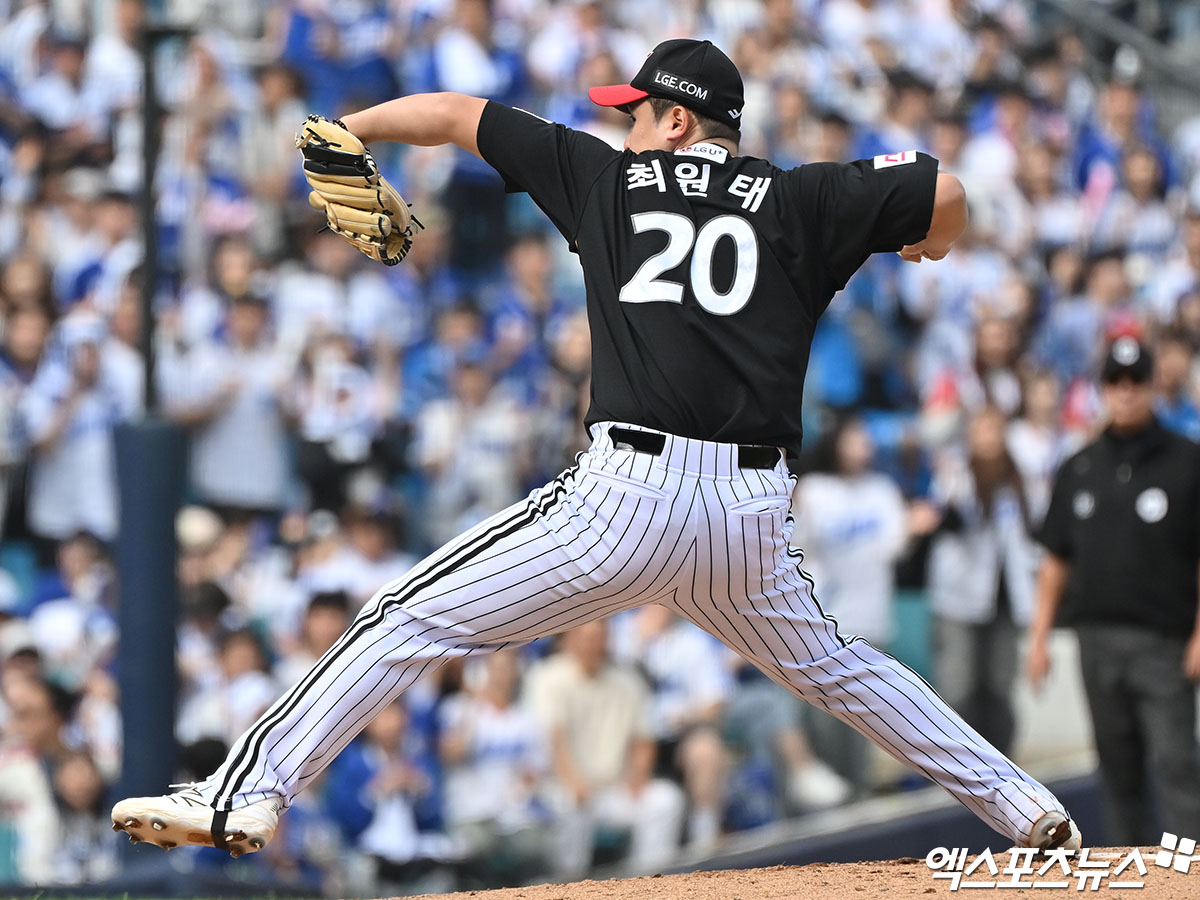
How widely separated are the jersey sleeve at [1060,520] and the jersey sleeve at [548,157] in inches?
130

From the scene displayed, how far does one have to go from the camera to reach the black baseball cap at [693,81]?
11.6 ft

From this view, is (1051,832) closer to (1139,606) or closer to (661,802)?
(1139,606)

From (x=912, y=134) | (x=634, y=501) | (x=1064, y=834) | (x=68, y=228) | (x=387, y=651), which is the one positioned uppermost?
(x=912, y=134)

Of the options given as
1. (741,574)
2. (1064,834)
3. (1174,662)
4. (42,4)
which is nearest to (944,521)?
(1174,662)

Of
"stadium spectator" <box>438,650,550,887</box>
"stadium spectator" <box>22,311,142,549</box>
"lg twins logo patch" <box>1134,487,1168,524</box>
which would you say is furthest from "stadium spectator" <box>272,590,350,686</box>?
"lg twins logo patch" <box>1134,487,1168,524</box>

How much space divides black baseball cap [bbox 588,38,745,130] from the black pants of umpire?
324 centimetres

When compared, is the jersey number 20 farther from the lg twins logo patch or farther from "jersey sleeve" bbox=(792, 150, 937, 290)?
the lg twins logo patch

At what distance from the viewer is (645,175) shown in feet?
11.3

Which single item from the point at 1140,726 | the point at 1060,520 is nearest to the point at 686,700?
the point at 1060,520

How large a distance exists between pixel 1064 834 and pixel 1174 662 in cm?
241

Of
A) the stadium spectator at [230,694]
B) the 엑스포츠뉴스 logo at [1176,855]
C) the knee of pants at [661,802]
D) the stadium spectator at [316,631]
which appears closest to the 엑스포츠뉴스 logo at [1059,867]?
the 엑스포츠뉴스 logo at [1176,855]

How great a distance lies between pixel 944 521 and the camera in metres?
7.36

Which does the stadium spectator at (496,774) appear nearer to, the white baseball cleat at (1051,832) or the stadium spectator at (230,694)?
the stadium spectator at (230,694)

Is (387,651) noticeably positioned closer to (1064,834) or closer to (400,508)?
(1064,834)
